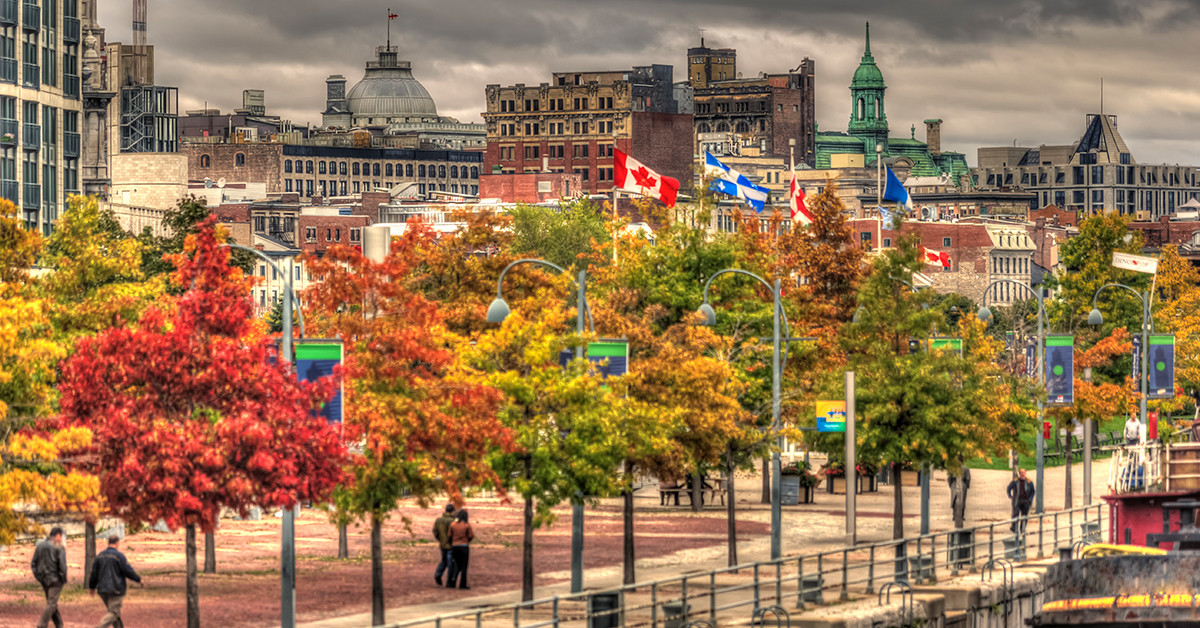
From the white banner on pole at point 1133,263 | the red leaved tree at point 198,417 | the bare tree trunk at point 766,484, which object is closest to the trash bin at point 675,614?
the red leaved tree at point 198,417

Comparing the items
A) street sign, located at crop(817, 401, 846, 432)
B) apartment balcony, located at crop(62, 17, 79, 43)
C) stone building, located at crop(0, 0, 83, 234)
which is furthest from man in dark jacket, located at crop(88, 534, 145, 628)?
apartment balcony, located at crop(62, 17, 79, 43)

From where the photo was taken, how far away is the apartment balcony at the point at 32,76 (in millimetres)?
97812

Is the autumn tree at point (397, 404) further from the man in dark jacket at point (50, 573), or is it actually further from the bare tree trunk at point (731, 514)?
the bare tree trunk at point (731, 514)

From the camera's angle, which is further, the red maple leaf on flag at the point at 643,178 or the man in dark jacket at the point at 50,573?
the red maple leaf on flag at the point at 643,178

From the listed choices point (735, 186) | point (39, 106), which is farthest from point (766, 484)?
point (39, 106)

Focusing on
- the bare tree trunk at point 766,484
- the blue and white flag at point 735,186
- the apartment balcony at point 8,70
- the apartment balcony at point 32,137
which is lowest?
the bare tree trunk at point 766,484

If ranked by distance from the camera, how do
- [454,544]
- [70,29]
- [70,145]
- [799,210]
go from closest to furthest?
[454,544]
[799,210]
[70,29]
[70,145]

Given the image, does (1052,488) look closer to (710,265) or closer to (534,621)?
(710,265)

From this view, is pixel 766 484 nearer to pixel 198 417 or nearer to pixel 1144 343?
pixel 1144 343

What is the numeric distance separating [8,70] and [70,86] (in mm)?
7384

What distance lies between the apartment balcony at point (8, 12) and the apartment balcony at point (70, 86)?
764 cm

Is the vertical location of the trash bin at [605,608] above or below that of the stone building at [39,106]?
below

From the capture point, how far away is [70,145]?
105 metres

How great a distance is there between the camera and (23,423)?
31.5 meters
